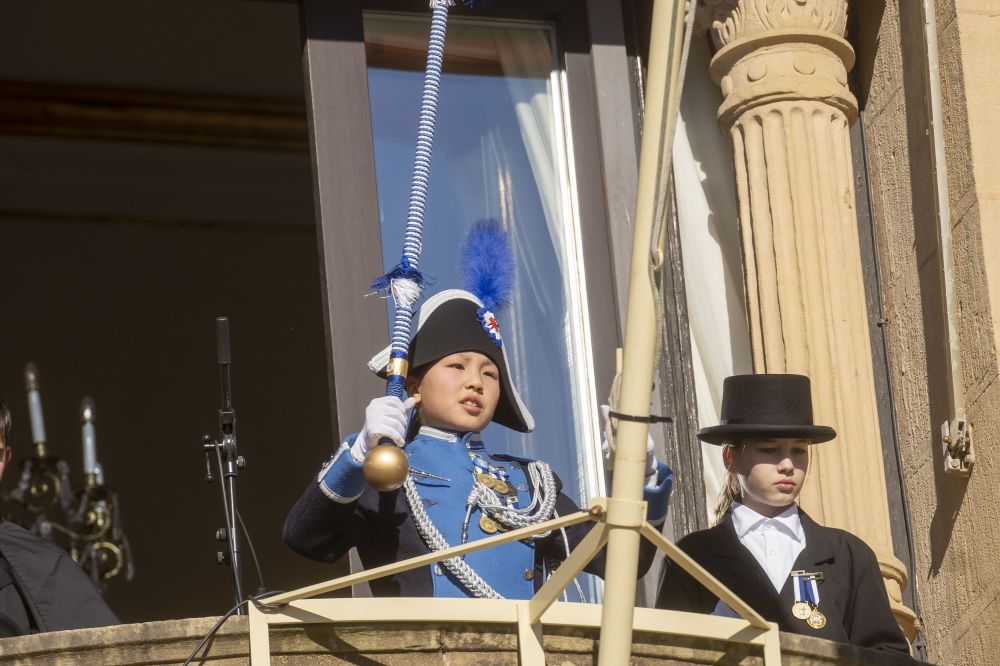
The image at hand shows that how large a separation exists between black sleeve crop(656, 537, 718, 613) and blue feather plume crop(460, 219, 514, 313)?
92 centimetres

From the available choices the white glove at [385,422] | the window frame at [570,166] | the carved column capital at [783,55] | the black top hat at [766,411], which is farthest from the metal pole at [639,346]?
the carved column capital at [783,55]

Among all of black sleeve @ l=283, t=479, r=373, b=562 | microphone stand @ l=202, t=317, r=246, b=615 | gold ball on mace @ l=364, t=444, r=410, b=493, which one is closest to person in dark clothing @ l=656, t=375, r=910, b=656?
black sleeve @ l=283, t=479, r=373, b=562

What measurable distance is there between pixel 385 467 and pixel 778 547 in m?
1.27

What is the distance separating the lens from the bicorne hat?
18.5ft

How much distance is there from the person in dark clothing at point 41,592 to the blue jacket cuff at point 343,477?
0.59 m

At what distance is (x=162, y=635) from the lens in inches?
169

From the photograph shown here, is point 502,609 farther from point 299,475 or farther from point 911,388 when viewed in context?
point 299,475

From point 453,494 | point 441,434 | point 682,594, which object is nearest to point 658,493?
point 682,594

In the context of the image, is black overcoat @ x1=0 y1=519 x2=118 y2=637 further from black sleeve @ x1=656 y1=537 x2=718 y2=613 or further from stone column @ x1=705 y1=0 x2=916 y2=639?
stone column @ x1=705 y1=0 x2=916 y2=639

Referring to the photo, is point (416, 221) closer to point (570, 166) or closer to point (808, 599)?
point (808, 599)

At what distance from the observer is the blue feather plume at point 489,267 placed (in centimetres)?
584

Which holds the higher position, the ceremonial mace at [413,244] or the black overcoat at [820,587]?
the ceremonial mace at [413,244]

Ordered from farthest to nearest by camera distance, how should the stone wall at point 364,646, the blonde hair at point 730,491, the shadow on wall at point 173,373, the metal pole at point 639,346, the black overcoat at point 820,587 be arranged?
the shadow on wall at point 173,373 → the blonde hair at point 730,491 → the black overcoat at point 820,587 → the stone wall at point 364,646 → the metal pole at point 639,346

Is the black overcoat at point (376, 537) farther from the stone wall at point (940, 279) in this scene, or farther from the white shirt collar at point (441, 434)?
the stone wall at point (940, 279)
